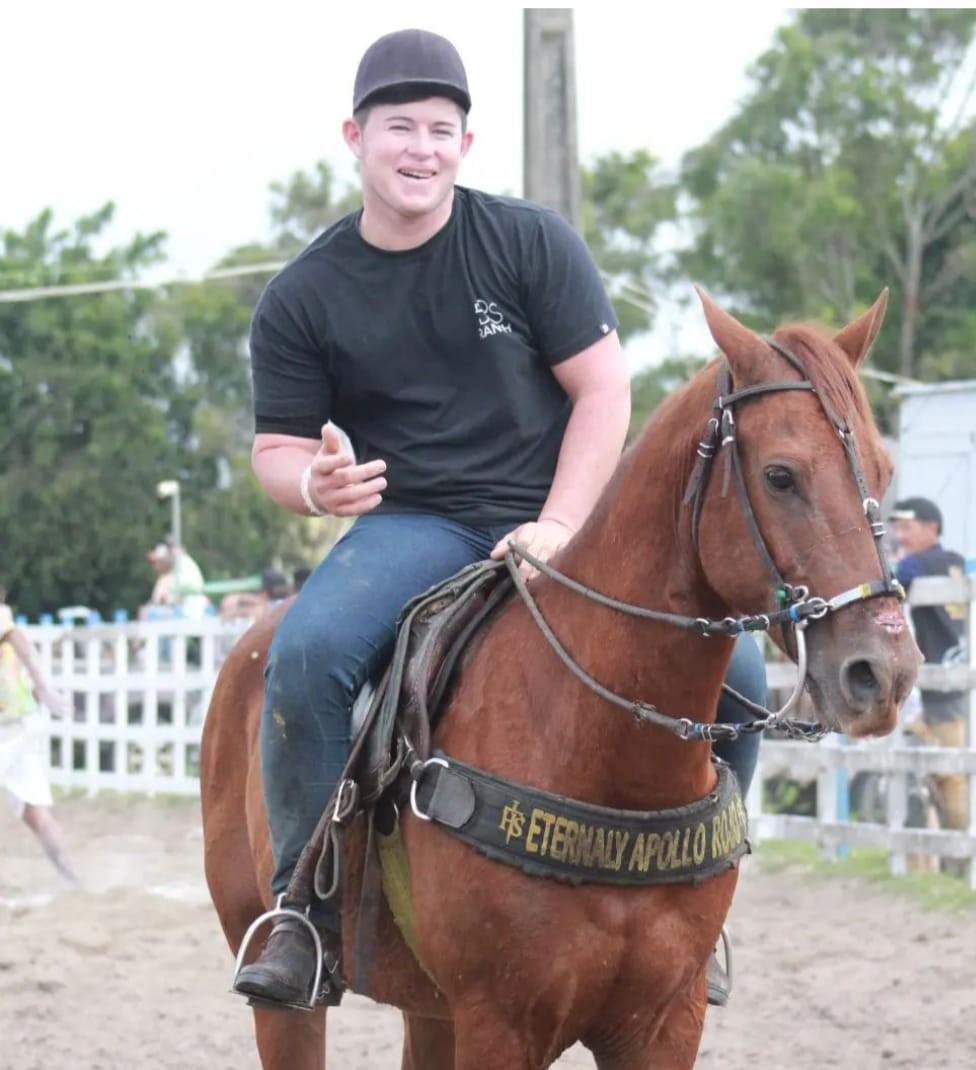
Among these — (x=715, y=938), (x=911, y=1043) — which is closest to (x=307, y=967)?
(x=715, y=938)

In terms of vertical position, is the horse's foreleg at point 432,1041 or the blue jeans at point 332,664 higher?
the blue jeans at point 332,664

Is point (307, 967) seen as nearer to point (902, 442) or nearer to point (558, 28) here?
point (558, 28)

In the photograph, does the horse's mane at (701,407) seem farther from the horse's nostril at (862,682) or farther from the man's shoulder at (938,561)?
the man's shoulder at (938,561)

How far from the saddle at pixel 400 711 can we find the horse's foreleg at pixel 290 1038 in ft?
3.08

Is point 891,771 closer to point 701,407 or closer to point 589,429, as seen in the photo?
point 589,429

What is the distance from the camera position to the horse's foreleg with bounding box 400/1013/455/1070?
15.8ft

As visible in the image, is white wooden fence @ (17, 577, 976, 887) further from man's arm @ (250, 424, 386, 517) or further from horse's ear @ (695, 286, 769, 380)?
horse's ear @ (695, 286, 769, 380)

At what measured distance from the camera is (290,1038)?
4.89 meters

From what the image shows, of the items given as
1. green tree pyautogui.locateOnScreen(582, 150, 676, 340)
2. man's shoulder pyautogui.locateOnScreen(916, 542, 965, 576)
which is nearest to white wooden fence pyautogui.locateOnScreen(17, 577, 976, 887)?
man's shoulder pyautogui.locateOnScreen(916, 542, 965, 576)

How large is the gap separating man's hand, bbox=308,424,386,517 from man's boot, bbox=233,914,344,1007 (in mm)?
971

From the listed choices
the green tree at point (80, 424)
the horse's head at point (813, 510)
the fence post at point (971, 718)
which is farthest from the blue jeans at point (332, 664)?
the green tree at point (80, 424)

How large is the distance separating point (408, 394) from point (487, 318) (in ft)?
0.87

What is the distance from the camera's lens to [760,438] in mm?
3258

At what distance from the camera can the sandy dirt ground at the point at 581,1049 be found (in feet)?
22.8
